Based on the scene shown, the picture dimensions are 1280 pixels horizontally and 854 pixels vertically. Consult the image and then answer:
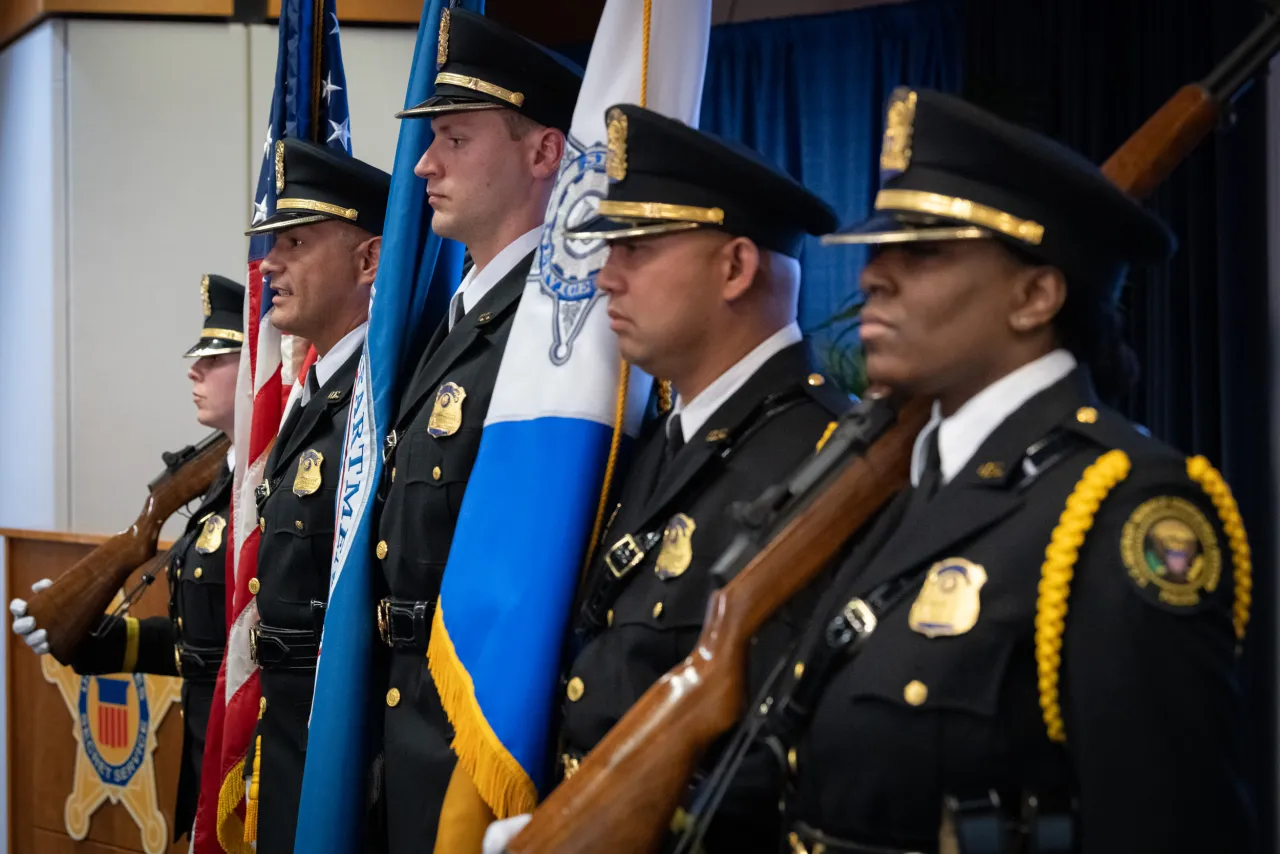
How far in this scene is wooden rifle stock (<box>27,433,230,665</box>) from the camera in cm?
352

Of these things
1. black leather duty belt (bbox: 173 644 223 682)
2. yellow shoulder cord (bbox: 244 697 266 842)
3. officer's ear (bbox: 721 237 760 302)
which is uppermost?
officer's ear (bbox: 721 237 760 302)

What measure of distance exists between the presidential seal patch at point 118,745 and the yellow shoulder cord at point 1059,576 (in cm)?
296

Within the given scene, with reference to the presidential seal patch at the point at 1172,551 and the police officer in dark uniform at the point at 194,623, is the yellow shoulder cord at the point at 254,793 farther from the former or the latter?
the presidential seal patch at the point at 1172,551

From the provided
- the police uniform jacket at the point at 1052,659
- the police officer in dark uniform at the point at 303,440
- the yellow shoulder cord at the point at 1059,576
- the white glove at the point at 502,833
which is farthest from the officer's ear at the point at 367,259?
the yellow shoulder cord at the point at 1059,576

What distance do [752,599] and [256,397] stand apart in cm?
197

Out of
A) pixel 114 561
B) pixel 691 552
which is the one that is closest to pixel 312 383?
pixel 114 561

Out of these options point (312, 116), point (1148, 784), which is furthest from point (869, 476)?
point (312, 116)

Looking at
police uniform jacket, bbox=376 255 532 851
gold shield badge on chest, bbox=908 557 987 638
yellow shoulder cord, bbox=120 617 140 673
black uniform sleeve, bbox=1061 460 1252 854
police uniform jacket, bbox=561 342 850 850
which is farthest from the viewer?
yellow shoulder cord, bbox=120 617 140 673

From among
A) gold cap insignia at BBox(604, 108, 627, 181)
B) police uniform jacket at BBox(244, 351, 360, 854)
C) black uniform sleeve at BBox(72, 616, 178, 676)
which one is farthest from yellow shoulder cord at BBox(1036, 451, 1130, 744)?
black uniform sleeve at BBox(72, 616, 178, 676)

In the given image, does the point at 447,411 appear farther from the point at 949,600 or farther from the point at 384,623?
the point at 949,600

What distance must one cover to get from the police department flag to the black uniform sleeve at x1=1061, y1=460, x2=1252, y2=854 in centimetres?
97

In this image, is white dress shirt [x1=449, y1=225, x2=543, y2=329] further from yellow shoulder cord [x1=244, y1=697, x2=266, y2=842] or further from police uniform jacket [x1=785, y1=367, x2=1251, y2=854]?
police uniform jacket [x1=785, y1=367, x2=1251, y2=854]

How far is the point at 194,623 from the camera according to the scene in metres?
3.36

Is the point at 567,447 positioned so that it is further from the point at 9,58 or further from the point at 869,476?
the point at 9,58
